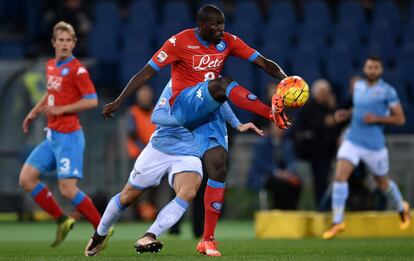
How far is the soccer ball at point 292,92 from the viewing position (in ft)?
27.3

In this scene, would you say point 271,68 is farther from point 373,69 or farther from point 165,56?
point 373,69

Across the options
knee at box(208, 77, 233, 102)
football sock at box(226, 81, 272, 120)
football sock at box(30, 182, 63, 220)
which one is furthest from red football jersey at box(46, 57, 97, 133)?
football sock at box(226, 81, 272, 120)

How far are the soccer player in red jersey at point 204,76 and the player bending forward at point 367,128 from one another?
4.45 m

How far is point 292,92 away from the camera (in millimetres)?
8328

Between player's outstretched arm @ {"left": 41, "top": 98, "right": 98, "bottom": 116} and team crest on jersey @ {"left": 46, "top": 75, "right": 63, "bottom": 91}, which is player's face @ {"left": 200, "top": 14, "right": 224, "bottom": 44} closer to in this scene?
player's outstretched arm @ {"left": 41, "top": 98, "right": 98, "bottom": 116}

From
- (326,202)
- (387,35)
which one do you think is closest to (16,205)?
(326,202)

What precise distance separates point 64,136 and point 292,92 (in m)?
3.56

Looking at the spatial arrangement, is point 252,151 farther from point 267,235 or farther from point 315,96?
point 267,235

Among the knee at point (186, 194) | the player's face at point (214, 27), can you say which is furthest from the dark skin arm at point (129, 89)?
the knee at point (186, 194)

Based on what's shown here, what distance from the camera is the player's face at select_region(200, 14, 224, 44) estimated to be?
30.1ft

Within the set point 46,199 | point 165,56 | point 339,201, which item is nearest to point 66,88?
point 46,199

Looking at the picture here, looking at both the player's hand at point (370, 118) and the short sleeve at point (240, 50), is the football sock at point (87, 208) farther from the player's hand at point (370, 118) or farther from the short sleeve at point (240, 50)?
the player's hand at point (370, 118)

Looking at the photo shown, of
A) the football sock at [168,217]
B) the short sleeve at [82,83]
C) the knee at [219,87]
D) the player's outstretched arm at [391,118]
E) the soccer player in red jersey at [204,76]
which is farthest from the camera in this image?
the player's outstretched arm at [391,118]

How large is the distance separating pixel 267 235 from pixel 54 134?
4.43m
